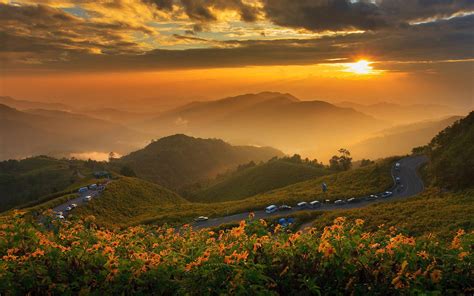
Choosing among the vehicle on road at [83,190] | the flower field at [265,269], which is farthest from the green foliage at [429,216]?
the vehicle on road at [83,190]

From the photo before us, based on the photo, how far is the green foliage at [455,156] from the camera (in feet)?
226

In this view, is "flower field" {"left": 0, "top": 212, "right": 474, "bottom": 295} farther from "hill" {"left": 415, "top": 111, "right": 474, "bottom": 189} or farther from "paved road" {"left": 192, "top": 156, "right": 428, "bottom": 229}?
"hill" {"left": 415, "top": 111, "right": 474, "bottom": 189}

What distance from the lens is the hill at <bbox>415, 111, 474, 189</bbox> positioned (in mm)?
69000

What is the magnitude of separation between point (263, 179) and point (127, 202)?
78.0m

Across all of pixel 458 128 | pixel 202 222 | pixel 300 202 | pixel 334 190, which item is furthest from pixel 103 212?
pixel 458 128

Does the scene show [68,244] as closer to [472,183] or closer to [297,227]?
[297,227]

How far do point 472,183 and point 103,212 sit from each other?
75789 mm

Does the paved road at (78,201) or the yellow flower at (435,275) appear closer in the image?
the yellow flower at (435,275)

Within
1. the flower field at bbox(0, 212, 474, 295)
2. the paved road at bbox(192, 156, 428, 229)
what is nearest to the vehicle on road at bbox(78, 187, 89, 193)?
the paved road at bbox(192, 156, 428, 229)

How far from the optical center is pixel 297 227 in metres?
60.7

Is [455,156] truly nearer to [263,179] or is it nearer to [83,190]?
[83,190]

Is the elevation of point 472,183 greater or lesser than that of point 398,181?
greater

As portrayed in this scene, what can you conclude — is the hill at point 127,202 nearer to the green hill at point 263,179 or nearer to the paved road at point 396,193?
the paved road at point 396,193

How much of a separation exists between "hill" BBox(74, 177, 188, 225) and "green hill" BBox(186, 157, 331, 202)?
39861 mm
